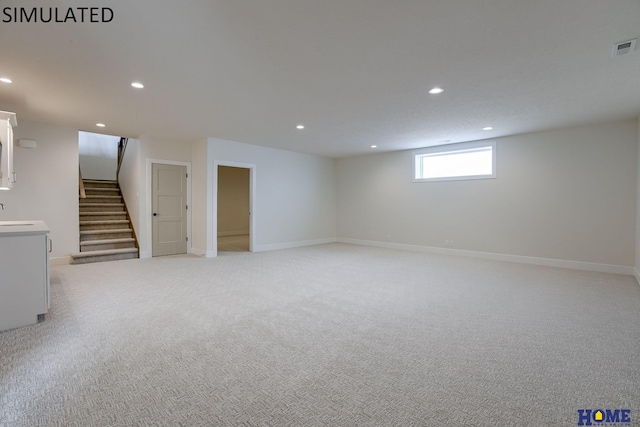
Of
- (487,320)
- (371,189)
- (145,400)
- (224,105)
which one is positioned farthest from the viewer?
(371,189)

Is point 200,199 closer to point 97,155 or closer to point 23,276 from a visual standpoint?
point 23,276

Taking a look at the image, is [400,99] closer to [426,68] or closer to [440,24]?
[426,68]

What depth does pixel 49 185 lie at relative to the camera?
540cm

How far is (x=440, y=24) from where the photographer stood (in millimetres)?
2260

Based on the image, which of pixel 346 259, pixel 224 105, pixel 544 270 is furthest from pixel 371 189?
pixel 224 105

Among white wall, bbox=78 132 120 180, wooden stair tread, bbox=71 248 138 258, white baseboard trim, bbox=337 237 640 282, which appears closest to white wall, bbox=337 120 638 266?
white baseboard trim, bbox=337 237 640 282

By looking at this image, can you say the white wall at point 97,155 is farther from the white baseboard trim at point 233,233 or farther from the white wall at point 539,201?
the white wall at point 539,201

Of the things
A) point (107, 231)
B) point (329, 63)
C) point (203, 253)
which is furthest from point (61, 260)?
point (329, 63)

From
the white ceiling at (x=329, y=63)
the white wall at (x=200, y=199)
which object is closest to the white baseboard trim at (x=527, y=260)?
the white ceiling at (x=329, y=63)

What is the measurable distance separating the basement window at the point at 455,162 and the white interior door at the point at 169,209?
5670 mm

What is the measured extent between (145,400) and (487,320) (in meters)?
2.99

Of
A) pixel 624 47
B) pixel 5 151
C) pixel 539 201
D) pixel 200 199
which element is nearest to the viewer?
pixel 624 47

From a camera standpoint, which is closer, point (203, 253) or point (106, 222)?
point (203, 253)

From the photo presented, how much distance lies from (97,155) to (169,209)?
5180mm
